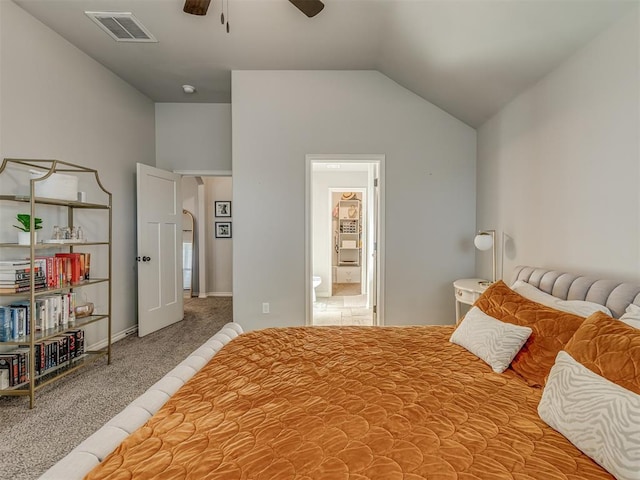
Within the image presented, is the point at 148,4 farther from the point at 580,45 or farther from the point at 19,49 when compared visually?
the point at 580,45

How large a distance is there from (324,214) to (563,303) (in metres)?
4.92

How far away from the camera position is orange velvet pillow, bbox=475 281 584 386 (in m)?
1.29

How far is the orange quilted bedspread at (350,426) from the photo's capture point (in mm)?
788

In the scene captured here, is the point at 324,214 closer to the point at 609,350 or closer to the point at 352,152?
the point at 352,152

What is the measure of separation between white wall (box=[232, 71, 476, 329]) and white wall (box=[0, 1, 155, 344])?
4.65 ft

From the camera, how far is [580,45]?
189 cm

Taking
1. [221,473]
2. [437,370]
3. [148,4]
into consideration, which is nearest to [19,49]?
[148,4]

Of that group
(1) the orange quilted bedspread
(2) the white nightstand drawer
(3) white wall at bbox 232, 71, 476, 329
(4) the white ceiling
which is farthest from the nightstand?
(4) the white ceiling

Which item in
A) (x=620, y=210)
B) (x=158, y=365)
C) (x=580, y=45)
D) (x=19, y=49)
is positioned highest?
(x=19, y=49)

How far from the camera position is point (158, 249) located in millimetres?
3885

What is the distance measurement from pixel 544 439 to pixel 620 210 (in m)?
1.40

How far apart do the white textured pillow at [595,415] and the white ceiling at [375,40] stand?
1.92 metres

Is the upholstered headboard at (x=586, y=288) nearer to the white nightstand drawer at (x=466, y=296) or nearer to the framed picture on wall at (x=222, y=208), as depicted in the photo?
the white nightstand drawer at (x=466, y=296)

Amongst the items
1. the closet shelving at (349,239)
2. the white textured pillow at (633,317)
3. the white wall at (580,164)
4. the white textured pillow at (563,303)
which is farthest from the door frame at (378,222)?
the closet shelving at (349,239)
